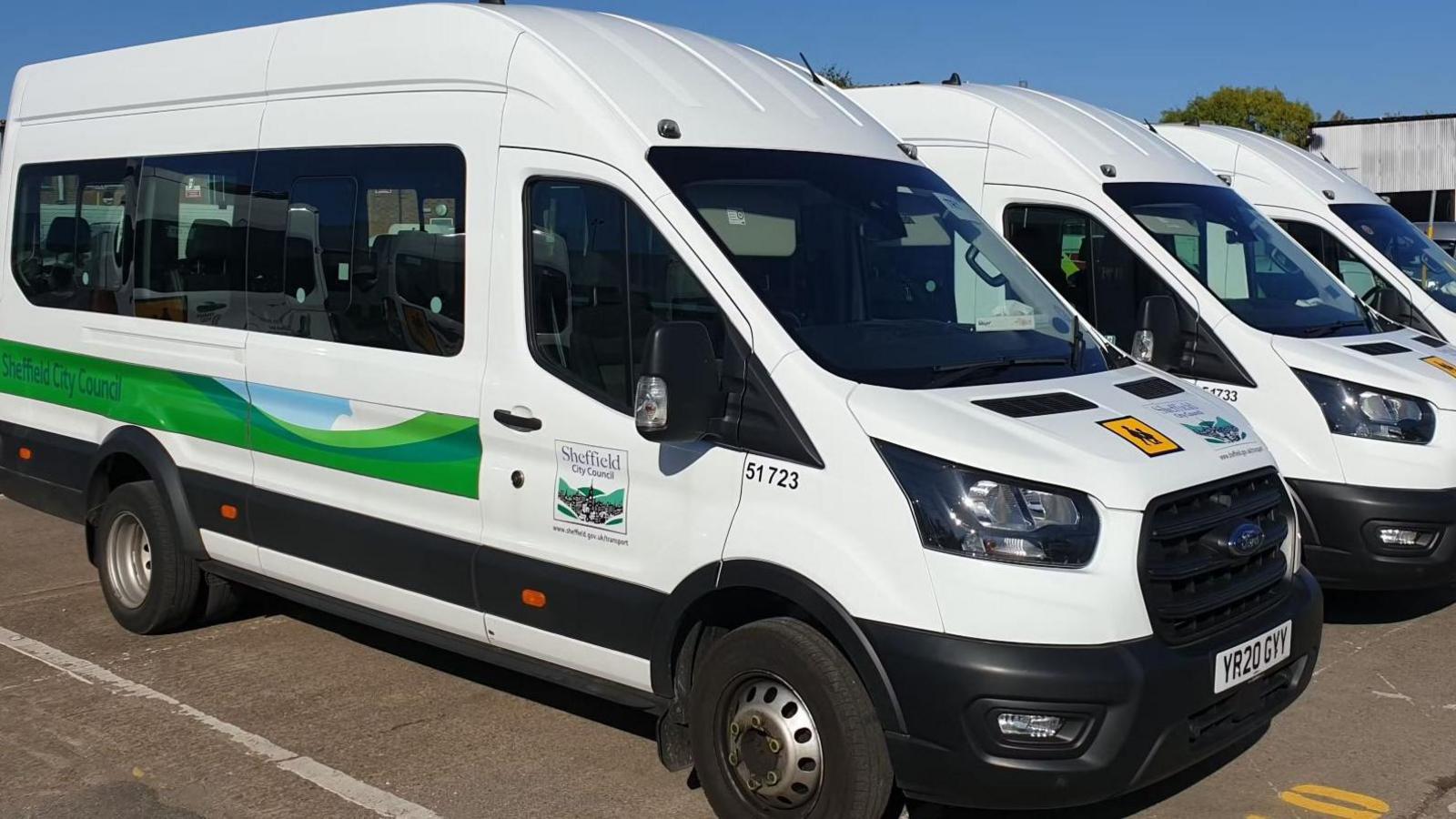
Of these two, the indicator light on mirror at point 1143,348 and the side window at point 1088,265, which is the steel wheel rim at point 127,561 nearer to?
the indicator light on mirror at point 1143,348

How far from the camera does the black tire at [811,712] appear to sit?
13.7 ft

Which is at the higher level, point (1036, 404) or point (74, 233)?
point (74, 233)

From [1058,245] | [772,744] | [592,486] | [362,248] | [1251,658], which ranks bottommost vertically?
[772,744]

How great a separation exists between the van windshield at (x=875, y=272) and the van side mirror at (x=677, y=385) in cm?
31

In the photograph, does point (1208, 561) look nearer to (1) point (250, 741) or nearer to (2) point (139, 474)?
(1) point (250, 741)

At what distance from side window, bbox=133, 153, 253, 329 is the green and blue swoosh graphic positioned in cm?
31

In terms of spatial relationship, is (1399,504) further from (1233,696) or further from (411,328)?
(411,328)

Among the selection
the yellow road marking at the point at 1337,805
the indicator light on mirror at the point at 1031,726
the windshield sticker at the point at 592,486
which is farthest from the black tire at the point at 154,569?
the yellow road marking at the point at 1337,805

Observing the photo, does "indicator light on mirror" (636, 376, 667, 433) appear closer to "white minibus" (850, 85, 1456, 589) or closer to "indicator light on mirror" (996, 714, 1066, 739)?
"indicator light on mirror" (996, 714, 1066, 739)

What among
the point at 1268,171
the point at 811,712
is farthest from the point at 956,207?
the point at 1268,171

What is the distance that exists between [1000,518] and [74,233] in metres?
5.31

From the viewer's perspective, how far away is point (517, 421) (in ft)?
16.5

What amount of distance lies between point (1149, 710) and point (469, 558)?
2.39 m

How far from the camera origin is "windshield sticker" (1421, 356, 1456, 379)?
7164 millimetres
